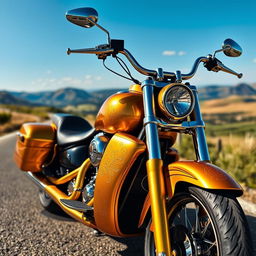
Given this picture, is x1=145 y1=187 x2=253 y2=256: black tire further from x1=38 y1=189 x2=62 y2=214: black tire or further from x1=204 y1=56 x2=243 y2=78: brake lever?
x1=38 y1=189 x2=62 y2=214: black tire

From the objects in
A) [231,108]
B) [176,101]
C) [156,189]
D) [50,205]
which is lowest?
[50,205]

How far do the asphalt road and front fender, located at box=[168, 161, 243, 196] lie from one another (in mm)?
1118

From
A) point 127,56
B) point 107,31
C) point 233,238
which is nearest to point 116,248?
point 233,238

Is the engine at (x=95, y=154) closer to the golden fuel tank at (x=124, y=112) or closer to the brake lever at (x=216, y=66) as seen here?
the golden fuel tank at (x=124, y=112)

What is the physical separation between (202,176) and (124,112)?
2.67 ft

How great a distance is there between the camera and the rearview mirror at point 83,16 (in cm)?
208

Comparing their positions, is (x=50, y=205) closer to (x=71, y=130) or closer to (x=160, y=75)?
(x=71, y=130)

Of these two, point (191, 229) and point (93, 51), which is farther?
point (93, 51)

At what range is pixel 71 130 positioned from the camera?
3.72 metres

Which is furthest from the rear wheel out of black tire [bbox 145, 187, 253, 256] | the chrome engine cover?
black tire [bbox 145, 187, 253, 256]

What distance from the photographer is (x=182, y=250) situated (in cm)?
192

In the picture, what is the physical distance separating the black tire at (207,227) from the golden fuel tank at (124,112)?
26.1 inches

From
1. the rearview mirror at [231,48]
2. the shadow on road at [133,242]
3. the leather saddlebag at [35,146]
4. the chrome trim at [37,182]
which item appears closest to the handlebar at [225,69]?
the rearview mirror at [231,48]

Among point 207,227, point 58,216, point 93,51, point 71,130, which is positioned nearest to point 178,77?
point 93,51
